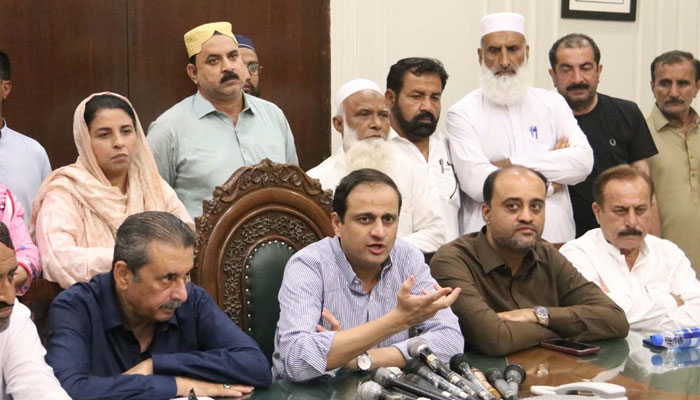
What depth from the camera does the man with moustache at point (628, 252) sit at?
3.88 metres

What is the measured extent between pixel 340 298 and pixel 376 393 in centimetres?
85

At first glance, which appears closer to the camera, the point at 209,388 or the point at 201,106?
the point at 209,388

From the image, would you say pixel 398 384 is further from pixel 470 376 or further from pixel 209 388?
pixel 209 388

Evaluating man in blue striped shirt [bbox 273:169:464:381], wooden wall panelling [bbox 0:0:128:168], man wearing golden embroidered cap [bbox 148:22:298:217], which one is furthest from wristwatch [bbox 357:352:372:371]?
wooden wall panelling [bbox 0:0:128:168]

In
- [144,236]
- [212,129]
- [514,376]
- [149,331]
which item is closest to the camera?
[514,376]

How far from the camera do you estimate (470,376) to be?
2506 mm

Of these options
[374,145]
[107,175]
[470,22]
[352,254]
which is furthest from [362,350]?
[470,22]

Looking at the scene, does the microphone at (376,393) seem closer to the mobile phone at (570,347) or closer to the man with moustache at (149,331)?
the man with moustache at (149,331)

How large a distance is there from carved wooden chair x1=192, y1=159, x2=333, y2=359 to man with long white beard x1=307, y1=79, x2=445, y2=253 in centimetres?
88

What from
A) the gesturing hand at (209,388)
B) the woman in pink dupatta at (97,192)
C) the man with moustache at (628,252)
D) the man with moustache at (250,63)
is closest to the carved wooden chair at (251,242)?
the woman in pink dupatta at (97,192)

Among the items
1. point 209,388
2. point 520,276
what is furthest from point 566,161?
point 209,388

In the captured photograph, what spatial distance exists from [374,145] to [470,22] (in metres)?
1.72

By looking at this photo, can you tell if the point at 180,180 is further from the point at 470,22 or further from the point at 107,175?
the point at 470,22

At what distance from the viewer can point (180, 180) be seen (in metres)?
4.16
